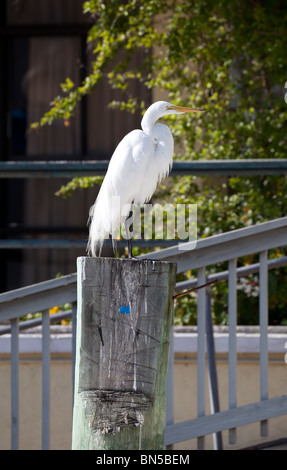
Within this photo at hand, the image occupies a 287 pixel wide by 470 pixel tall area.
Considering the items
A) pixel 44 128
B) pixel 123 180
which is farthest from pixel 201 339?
pixel 44 128

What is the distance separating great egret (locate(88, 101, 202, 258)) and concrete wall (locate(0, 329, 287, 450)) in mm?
1340

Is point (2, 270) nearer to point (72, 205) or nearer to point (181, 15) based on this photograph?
point (72, 205)

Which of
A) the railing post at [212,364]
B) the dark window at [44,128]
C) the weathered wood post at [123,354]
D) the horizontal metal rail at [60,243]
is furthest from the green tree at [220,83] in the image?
the weathered wood post at [123,354]

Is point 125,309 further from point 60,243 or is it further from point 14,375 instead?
point 60,243

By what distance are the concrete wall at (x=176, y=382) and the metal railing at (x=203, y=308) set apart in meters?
0.89

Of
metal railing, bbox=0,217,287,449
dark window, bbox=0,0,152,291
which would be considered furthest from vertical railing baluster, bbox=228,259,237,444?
dark window, bbox=0,0,152,291

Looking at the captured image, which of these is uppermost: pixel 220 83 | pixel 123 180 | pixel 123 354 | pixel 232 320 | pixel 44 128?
pixel 44 128

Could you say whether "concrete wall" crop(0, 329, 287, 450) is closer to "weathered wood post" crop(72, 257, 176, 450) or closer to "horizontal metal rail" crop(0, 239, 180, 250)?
"horizontal metal rail" crop(0, 239, 180, 250)

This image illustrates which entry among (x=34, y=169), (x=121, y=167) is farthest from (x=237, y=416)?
(x=34, y=169)

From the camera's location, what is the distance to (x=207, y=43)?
561cm

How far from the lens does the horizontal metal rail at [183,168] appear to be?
3463mm

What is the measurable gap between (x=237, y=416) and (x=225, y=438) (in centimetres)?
117

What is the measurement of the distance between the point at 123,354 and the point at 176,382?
1.91 metres

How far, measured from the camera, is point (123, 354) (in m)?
2.22
